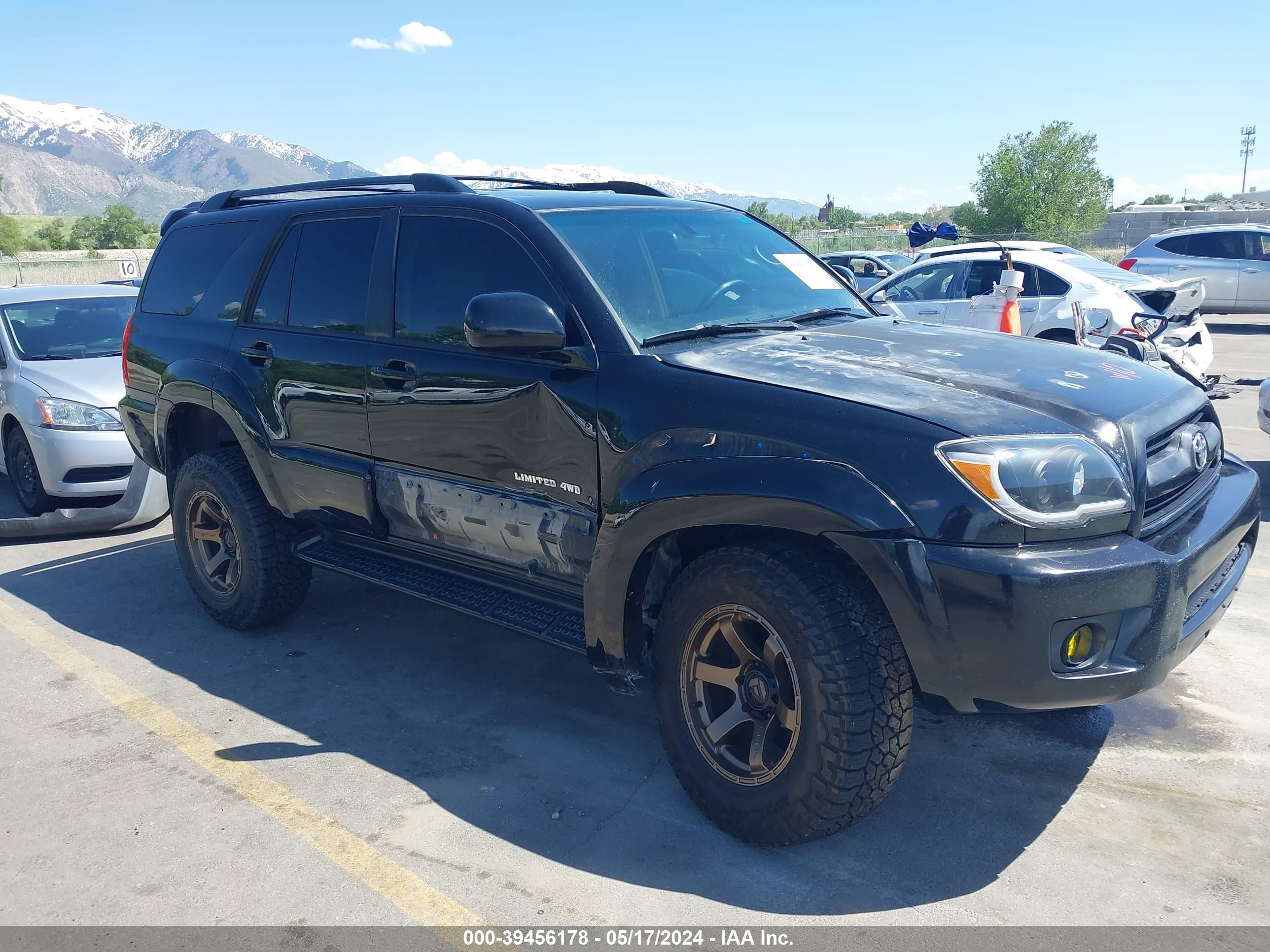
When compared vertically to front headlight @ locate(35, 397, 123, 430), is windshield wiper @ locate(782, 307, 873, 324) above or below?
above

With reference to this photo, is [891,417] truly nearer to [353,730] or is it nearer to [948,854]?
[948,854]

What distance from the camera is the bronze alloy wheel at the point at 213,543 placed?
16.8 ft

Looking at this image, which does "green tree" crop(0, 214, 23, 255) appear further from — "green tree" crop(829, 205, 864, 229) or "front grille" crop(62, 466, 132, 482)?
"front grille" crop(62, 466, 132, 482)

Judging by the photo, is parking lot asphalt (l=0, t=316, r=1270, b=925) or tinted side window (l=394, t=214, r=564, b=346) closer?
parking lot asphalt (l=0, t=316, r=1270, b=925)

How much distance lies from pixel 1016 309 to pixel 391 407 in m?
6.90

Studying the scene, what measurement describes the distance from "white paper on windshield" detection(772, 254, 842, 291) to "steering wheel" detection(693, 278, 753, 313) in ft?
1.28

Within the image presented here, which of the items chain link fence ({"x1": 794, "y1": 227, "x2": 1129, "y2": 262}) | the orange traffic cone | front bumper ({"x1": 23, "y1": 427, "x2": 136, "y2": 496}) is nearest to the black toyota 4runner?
front bumper ({"x1": 23, "y1": 427, "x2": 136, "y2": 496})

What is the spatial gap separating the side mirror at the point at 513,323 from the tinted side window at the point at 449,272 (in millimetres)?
266

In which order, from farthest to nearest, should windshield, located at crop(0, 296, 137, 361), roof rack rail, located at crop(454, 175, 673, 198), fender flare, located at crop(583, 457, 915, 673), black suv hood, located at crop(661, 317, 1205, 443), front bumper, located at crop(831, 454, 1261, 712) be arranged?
windshield, located at crop(0, 296, 137, 361), roof rack rail, located at crop(454, 175, 673, 198), black suv hood, located at crop(661, 317, 1205, 443), fender flare, located at crop(583, 457, 915, 673), front bumper, located at crop(831, 454, 1261, 712)

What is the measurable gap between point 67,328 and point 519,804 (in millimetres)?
6748

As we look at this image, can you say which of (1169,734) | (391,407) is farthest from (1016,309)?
(391,407)

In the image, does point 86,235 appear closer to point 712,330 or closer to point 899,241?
point 899,241

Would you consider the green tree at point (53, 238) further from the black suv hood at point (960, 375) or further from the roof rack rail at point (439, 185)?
the black suv hood at point (960, 375)

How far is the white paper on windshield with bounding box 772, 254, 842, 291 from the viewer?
434cm
